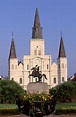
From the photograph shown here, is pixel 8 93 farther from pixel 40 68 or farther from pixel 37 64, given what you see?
pixel 40 68

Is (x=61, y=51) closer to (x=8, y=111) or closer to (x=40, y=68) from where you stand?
(x=40, y=68)

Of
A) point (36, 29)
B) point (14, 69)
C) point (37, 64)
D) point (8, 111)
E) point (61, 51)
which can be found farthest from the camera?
point (36, 29)

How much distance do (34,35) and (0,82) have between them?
67501 millimetres

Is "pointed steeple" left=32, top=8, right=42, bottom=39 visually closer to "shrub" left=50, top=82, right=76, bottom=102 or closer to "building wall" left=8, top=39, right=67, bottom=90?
"building wall" left=8, top=39, right=67, bottom=90

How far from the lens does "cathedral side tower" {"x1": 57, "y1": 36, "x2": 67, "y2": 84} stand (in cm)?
10874

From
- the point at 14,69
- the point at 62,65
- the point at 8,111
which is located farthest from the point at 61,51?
the point at 8,111

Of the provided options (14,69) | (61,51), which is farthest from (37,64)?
(61,51)

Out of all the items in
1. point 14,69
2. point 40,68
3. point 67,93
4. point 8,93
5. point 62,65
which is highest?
point 62,65

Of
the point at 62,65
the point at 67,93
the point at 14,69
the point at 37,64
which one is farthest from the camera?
the point at 62,65

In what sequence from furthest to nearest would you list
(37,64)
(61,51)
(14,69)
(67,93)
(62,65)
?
1. (61,51)
2. (62,65)
3. (14,69)
4. (37,64)
5. (67,93)

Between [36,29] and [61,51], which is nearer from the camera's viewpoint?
[61,51]

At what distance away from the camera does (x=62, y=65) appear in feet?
364

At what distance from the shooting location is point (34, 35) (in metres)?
114

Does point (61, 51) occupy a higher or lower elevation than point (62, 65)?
higher
